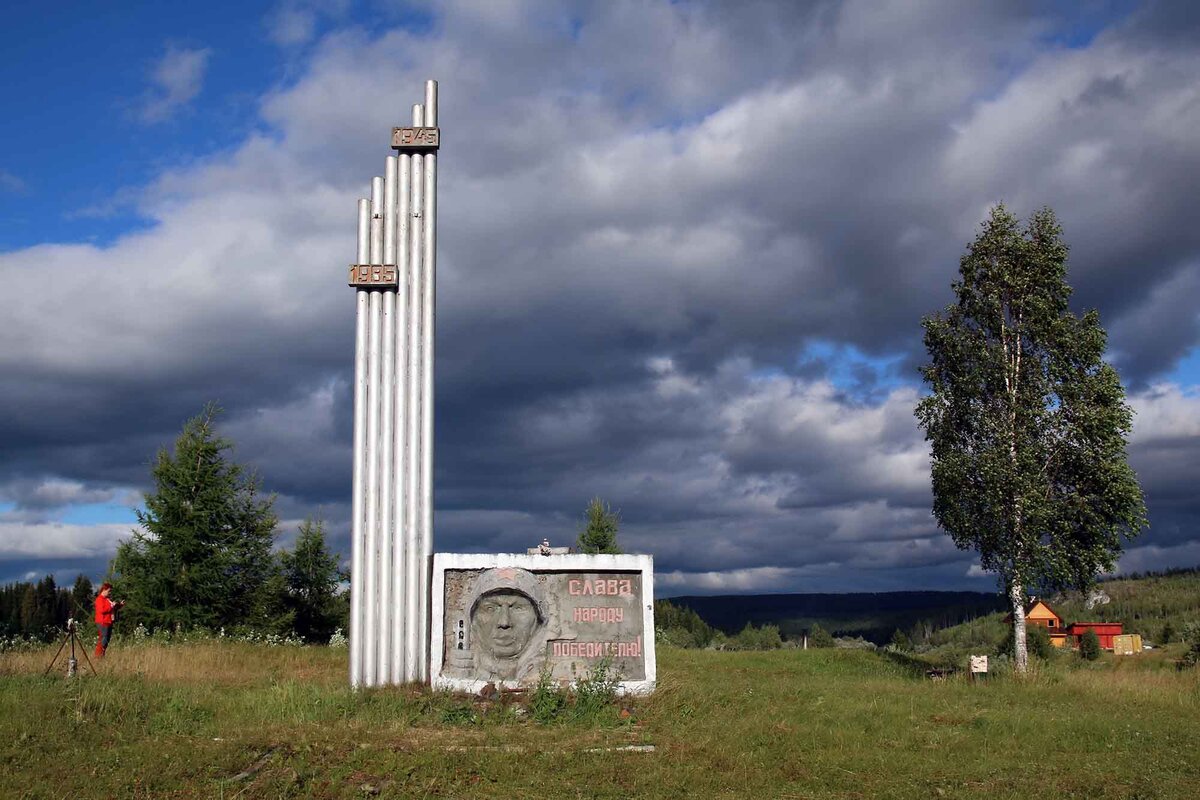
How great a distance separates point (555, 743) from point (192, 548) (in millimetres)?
18805

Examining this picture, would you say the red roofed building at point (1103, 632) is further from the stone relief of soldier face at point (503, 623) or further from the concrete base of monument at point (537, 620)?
the stone relief of soldier face at point (503, 623)

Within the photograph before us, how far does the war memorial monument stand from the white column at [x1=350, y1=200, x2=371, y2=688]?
19mm

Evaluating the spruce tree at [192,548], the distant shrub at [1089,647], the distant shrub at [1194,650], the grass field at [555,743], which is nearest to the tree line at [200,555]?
the spruce tree at [192,548]

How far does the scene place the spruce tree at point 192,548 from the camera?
2819 centimetres

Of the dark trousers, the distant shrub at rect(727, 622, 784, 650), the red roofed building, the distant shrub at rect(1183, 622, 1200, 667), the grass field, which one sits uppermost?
the dark trousers

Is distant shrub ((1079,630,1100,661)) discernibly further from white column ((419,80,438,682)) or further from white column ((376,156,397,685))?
white column ((376,156,397,685))

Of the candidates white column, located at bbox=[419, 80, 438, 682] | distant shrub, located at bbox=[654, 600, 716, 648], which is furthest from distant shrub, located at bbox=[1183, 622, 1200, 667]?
distant shrub, located at bbox=[654, 600, 716, 648]

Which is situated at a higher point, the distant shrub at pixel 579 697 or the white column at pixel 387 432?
the white column at pixel 387 432

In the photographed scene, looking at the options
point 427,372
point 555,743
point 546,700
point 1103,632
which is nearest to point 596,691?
point 546,700

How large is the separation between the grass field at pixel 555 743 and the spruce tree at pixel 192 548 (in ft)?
28.5

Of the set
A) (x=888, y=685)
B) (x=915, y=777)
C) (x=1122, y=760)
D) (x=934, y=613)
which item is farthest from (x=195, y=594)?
(x=934, y=613)

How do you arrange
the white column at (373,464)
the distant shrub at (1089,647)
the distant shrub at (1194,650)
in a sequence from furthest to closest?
the distant shrub at (1089,647)
the distant shrub at (1194,650)
the white column at (373,464)

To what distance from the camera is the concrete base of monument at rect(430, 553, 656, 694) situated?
16.5 metres

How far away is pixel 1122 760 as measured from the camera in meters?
13.6
